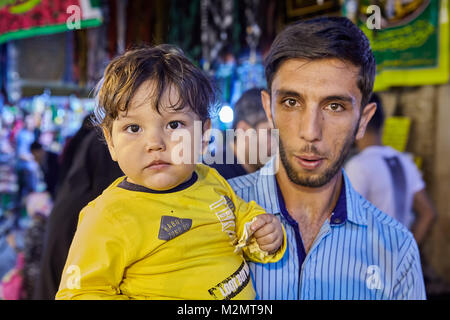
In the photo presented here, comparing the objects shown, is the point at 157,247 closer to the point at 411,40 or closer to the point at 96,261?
the point at 96,261

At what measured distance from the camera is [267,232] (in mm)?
774

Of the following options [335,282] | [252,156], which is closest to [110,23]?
[252,156]

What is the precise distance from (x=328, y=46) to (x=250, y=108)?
1.39ft

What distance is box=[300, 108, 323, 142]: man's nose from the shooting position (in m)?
0.83

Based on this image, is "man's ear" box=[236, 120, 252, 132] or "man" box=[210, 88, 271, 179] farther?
"man's ear" box=[236, 120, 252, 132]

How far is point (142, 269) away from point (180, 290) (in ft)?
0.27

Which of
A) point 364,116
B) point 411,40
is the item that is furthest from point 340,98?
point 411,40

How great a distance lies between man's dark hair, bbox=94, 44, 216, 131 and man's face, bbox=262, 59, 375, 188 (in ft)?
0.70

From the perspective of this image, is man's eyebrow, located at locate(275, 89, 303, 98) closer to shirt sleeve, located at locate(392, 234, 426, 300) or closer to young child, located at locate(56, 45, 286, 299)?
young child, located at locate(56, 45, 286, 299)

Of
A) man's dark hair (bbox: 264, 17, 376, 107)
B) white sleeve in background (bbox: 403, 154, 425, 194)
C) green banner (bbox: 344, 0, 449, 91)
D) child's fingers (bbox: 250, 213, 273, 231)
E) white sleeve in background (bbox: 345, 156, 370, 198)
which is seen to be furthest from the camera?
white sleeve in background (bbox: 403, 154, 425, 194)

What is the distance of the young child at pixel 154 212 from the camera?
0.68m

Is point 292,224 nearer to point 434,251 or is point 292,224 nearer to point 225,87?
point 225,87

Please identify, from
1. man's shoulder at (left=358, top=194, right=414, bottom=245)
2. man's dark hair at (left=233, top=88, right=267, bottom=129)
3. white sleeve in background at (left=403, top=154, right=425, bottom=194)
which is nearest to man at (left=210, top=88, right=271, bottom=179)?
man's dark hair at (left=233, top=88, right=267, bottom=129)

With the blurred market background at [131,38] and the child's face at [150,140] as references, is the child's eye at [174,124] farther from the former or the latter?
the blurred market background at [131,38]
